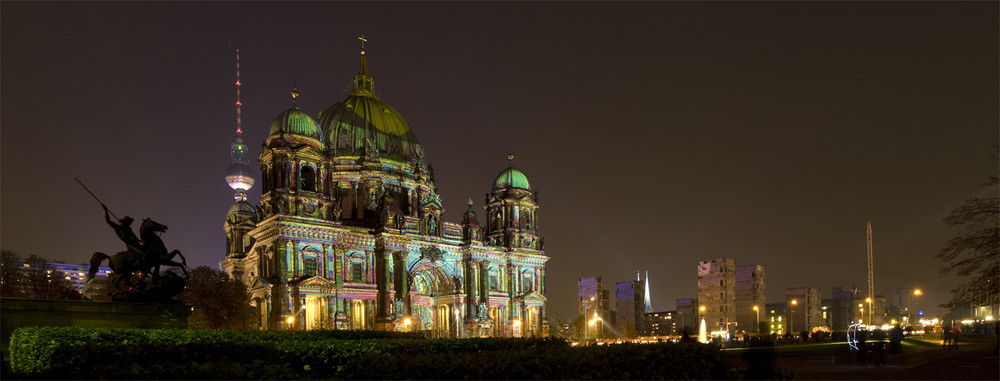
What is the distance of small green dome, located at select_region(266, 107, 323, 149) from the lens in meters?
66.0

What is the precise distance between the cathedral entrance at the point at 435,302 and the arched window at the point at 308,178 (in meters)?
14.9

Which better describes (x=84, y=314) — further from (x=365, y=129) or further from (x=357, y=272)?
(x=365, y=129)

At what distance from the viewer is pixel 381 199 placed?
73.5m

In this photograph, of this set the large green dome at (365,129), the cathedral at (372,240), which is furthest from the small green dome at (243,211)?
the large green dome at (365,129)

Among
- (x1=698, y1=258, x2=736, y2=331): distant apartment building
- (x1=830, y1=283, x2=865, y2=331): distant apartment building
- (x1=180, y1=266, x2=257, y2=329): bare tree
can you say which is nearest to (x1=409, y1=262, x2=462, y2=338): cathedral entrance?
(x1=180, y1=266, x2=257, y2=329): bare tree

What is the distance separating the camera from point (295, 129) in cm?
6681

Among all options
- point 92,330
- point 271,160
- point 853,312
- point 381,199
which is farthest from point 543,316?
point 853,312

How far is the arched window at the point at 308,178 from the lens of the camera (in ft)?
221

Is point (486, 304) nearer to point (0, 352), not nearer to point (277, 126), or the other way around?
point (277, 126)

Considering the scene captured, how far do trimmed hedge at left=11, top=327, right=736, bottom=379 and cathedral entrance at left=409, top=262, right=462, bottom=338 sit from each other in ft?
172

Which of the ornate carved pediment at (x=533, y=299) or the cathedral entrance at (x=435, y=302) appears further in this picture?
the ornate carved pediment at (x=533, y=299)

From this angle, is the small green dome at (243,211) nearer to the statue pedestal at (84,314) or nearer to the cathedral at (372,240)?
the cathedral at (372,240)

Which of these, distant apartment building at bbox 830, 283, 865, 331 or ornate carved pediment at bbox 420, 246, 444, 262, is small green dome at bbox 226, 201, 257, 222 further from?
distant apartment building at bbox 830, 283, 865, 331

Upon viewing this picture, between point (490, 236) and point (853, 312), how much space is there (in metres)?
111
